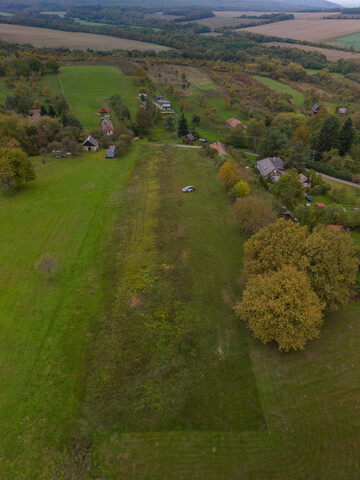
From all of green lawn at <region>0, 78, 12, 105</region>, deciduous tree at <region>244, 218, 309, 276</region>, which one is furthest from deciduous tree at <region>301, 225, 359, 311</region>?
green lawn at <region>0, 78, 12, 105</region>

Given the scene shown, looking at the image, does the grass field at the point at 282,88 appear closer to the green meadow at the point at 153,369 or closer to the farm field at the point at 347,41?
the farm field at the point at 347,41

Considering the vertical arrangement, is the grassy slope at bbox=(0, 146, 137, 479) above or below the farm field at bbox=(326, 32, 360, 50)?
below

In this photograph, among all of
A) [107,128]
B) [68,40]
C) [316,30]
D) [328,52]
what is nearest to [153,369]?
[107,128]

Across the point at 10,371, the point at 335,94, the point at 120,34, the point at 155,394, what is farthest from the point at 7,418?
the point at 120,34

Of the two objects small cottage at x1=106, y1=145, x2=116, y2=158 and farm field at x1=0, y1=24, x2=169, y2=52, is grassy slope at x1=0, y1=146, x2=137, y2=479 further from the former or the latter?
farm field at x1=0, y1=24, x2=169, y2=52

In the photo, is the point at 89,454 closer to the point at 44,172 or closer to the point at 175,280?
the point at 175,280

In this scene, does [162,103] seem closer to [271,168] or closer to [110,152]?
[110,152]
